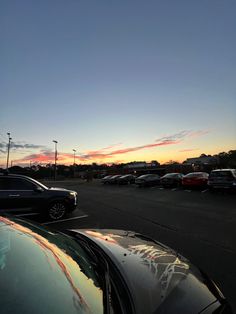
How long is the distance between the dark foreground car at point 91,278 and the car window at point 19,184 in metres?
6.29

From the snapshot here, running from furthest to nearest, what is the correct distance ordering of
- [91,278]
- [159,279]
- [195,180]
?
[195,180] < [159,279] < [91,278]

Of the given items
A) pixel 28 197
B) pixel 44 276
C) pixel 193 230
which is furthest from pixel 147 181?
pixel 44 276

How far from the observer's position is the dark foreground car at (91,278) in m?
1.47

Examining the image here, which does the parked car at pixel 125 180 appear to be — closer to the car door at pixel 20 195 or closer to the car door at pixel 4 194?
the car door at pixel 20 195

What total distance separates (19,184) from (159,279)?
296 inches

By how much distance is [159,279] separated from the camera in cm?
204

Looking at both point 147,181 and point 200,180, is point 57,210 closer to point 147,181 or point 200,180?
point 200,180

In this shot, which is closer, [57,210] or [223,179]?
[57,210]

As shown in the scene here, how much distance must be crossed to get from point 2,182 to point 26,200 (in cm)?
94

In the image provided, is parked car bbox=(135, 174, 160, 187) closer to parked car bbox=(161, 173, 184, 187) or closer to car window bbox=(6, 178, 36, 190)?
parked car bbox=(161, 173, 184, 187)

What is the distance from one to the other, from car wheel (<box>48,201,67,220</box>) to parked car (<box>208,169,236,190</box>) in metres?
12.7

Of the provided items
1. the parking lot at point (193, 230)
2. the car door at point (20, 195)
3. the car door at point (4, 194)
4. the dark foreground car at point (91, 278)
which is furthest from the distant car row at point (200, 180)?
the dark foreground car at point (91, 278)

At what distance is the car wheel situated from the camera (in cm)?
899

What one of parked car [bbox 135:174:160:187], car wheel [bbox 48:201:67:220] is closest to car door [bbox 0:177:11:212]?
car wheel [bbox 48:201:67:220]
